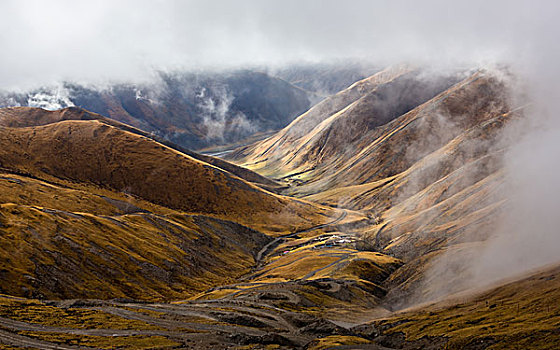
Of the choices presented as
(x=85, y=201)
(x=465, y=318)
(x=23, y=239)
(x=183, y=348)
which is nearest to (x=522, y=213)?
(x=465, y=318)

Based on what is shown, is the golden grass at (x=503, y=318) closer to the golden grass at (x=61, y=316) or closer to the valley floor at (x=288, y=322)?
the valley floor at (x=288, y=322)

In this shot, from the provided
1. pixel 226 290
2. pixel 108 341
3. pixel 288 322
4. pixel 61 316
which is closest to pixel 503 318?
pixel 288 322

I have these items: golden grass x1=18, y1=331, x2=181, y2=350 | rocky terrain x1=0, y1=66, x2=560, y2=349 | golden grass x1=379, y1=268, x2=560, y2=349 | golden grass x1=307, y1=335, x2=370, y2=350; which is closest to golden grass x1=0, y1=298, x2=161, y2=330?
rocky terrain x1=0, y1=66, x2=560, y2=349

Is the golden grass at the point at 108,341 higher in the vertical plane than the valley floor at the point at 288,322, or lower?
lower

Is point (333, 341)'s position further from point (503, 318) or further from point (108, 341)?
point (108, 341)

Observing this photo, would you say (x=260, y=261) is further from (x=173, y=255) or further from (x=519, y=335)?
(x=519, y=335)

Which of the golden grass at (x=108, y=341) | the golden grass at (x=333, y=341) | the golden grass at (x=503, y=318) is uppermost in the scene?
the golden grass at (x=503, y=318)

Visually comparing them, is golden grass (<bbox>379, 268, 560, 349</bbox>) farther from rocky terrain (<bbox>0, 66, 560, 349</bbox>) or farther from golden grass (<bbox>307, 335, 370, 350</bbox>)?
golden grass (<bbox>307, 335, 370, 350</bbox>)

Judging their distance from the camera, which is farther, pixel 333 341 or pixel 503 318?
pixel 333 341

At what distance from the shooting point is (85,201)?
184000 mm

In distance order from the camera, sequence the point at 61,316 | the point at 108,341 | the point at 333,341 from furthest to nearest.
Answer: the point at 333,341, the point at 61,316, the point at 108,341

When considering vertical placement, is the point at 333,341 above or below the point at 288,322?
below

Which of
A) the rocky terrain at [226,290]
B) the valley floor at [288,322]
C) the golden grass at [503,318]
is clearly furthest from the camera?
the rocky terrain at [226,290]

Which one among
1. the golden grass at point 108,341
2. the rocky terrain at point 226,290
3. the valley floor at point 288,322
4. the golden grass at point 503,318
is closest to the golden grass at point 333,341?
the valley floor at point 288,322
